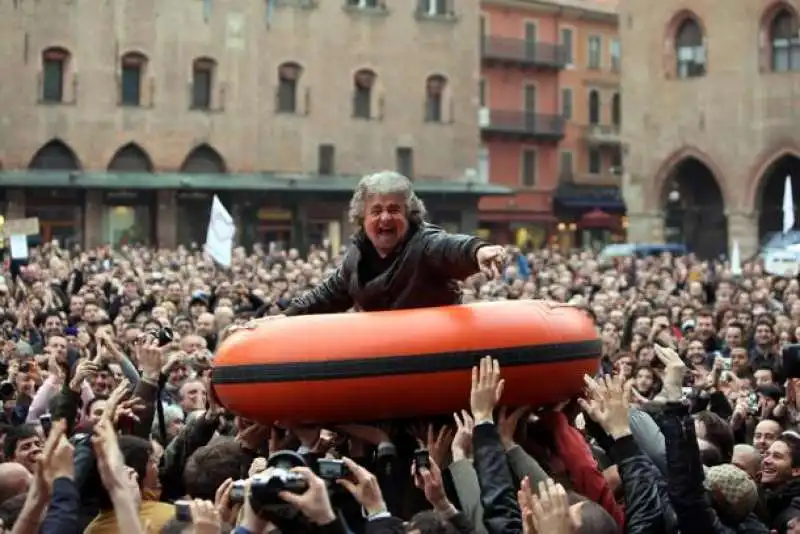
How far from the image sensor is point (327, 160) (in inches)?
1983

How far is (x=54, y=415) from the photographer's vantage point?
920 cm

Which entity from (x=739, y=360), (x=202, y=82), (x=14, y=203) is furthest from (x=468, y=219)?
(x=739, y=360)

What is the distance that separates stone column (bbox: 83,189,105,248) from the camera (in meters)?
45.7

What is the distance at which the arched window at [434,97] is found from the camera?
5250 cm

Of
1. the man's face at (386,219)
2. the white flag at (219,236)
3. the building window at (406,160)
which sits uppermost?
the building window at (406,160)

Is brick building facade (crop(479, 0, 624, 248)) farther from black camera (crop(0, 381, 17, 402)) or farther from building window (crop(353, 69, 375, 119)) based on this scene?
black camera (crop(0, 381, 17, 402))

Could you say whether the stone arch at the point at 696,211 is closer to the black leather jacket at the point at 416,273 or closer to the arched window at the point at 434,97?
the arched window at the point at 434,97

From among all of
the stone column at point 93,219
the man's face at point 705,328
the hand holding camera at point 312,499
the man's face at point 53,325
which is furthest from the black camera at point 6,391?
the stone column at point 93,219

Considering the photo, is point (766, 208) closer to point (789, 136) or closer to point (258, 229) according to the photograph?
point (789, 136)

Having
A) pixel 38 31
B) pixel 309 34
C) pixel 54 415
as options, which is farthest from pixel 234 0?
pixel 54 415

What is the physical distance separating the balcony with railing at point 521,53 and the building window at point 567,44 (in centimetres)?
36

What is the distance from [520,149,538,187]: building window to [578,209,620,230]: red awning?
3048 mm

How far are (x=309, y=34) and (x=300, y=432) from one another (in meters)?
43.1

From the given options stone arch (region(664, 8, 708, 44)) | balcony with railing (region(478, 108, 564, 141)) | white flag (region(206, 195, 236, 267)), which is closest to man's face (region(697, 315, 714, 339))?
white flag (region(206, 195, 236, 267))
